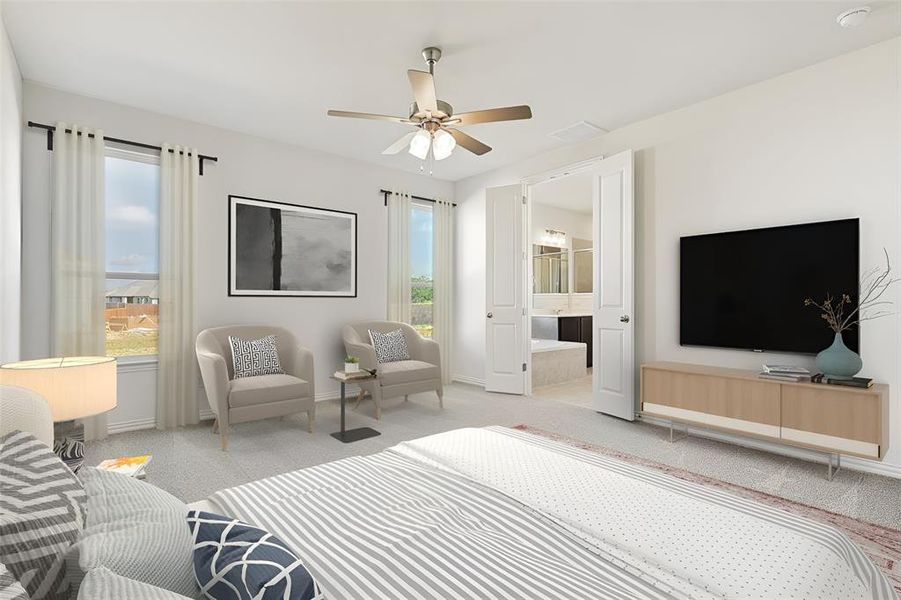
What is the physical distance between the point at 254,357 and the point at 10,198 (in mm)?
1982

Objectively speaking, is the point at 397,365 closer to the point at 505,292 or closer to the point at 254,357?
the point at 254,357

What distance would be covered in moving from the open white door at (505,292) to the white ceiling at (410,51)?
160 cm

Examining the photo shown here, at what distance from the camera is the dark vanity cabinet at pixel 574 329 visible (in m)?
7.55

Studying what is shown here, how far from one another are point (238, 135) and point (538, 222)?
17.0 feet

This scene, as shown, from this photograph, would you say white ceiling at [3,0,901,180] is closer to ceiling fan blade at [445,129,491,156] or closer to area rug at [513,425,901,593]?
ceiling fan blade at [445,129,491,156]

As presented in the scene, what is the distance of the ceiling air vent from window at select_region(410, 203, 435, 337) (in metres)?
2.16

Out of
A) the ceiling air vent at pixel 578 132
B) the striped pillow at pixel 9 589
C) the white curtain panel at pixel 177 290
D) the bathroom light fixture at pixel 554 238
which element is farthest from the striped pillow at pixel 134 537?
the bathroom light fixture at pixel 554 238

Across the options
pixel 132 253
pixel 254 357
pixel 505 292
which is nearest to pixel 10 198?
pixel 132 253

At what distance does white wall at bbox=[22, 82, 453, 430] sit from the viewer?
3471 mm

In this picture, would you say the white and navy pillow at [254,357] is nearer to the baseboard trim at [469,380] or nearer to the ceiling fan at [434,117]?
the ceiling fan at [434,117]

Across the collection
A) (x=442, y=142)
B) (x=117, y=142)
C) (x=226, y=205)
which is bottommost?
(x=226, y=205)

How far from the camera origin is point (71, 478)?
3.33 feet

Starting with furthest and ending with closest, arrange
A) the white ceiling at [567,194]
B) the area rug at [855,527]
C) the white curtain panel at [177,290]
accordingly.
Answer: the white ceiling at [567,194] → the white curtain panel at [177,290] → the area rug at [855,527]

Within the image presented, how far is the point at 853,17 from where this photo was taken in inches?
104
